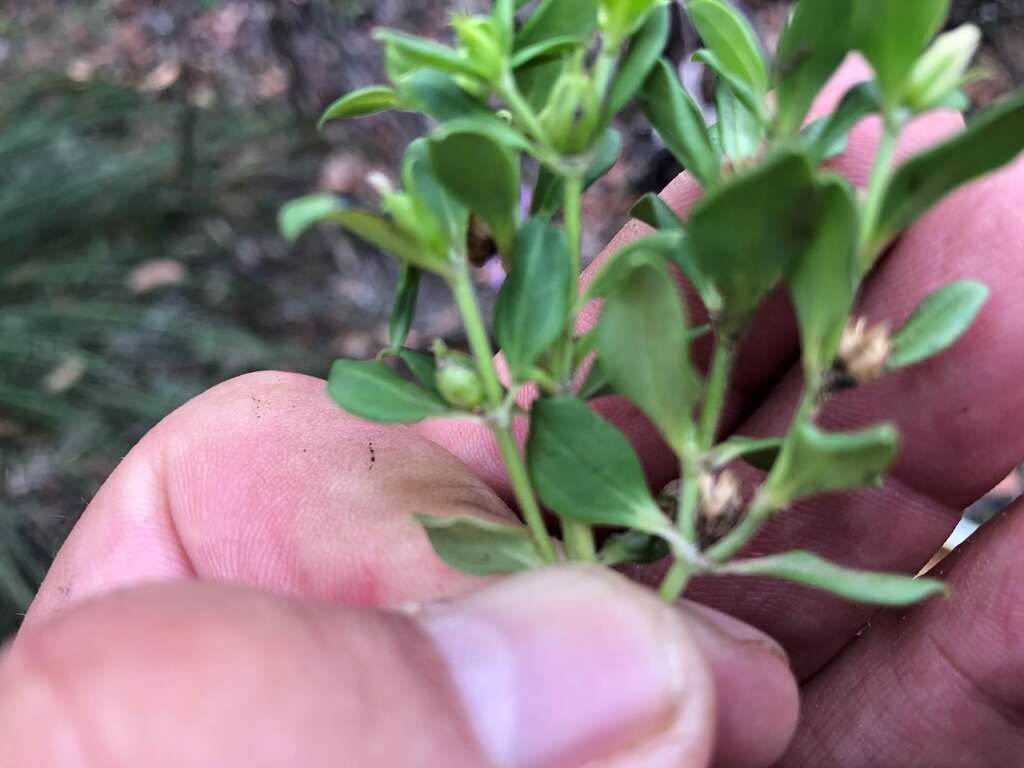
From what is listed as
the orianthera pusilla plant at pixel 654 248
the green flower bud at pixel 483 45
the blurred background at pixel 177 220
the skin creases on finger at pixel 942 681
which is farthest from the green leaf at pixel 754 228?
the blurred background at pixel 177 220

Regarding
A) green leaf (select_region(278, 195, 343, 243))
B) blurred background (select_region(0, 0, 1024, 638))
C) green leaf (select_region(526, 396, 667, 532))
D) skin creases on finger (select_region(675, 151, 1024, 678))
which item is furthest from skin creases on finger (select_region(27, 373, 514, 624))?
blurred background (select_region(0, 0, 1024, 638))

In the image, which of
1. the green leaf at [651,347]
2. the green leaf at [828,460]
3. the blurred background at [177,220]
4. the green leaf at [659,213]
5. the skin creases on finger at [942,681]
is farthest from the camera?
the blurred background at [177,220]

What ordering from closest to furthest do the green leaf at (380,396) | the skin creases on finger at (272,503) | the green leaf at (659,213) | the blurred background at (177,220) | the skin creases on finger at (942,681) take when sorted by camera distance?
1. the green leaf at (380,396)
2. the green leaf at (659,213)
3. the skin creases on finger at (272,503)
4. the skin creases on finger at (942,681)
5. the blurred background at (177,220)

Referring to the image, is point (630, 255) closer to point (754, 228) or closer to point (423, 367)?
point (754, 228)

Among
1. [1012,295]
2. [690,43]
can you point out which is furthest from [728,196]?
[690,43]

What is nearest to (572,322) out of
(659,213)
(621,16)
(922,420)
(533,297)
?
(533,297)

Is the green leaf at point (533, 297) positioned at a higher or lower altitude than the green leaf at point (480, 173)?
lower

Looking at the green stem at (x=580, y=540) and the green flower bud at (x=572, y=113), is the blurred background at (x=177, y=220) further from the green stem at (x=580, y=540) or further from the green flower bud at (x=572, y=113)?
the green flower bud at (x=572, y=113)

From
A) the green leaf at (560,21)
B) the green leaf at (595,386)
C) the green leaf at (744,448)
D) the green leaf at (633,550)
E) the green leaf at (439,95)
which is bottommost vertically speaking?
the green leaf at (633,550)
